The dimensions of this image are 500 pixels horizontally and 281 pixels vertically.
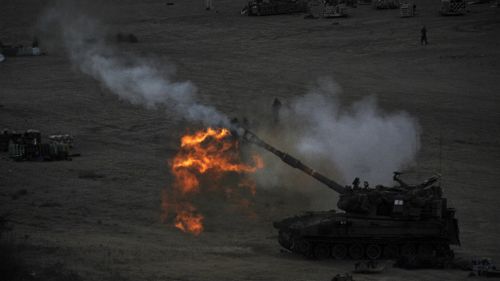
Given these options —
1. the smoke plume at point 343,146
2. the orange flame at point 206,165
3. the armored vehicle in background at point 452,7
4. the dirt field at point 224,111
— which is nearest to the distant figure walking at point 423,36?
the dirt field at point 224,111

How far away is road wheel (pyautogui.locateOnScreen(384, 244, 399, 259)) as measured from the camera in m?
28.0

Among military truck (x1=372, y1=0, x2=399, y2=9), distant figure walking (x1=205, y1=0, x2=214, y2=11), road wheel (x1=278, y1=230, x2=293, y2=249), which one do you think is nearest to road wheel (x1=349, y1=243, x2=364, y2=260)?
road wheel (x1=278, y1=230, x2=293, y2=249)

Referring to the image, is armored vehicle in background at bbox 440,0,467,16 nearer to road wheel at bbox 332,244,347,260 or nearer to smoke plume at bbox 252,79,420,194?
smoke plume at bbox 252,79,420,194

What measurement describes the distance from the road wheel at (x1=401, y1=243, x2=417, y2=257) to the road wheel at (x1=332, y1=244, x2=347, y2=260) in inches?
67.1

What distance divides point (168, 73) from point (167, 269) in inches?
1221

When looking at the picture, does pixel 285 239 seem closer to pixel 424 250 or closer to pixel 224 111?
pixel 424 250

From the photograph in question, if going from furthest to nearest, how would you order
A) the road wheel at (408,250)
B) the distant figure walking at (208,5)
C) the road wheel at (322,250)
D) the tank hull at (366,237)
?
the distant figure walking at (208,5), the road wheel at (408,250), the road wheel at (322,250), the tank hull at (366,237)

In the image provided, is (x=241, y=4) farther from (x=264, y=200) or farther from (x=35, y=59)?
(x=264, y=200)

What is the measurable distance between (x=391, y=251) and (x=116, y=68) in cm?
2414

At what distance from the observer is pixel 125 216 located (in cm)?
3141

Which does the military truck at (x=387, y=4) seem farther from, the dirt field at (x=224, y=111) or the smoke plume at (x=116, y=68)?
the smoke plume at (x=116, y=68)

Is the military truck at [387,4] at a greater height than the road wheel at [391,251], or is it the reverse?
the military truck at [387,4]

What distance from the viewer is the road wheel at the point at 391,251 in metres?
28.0

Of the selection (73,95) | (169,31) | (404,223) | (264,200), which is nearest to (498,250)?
(404,223)
